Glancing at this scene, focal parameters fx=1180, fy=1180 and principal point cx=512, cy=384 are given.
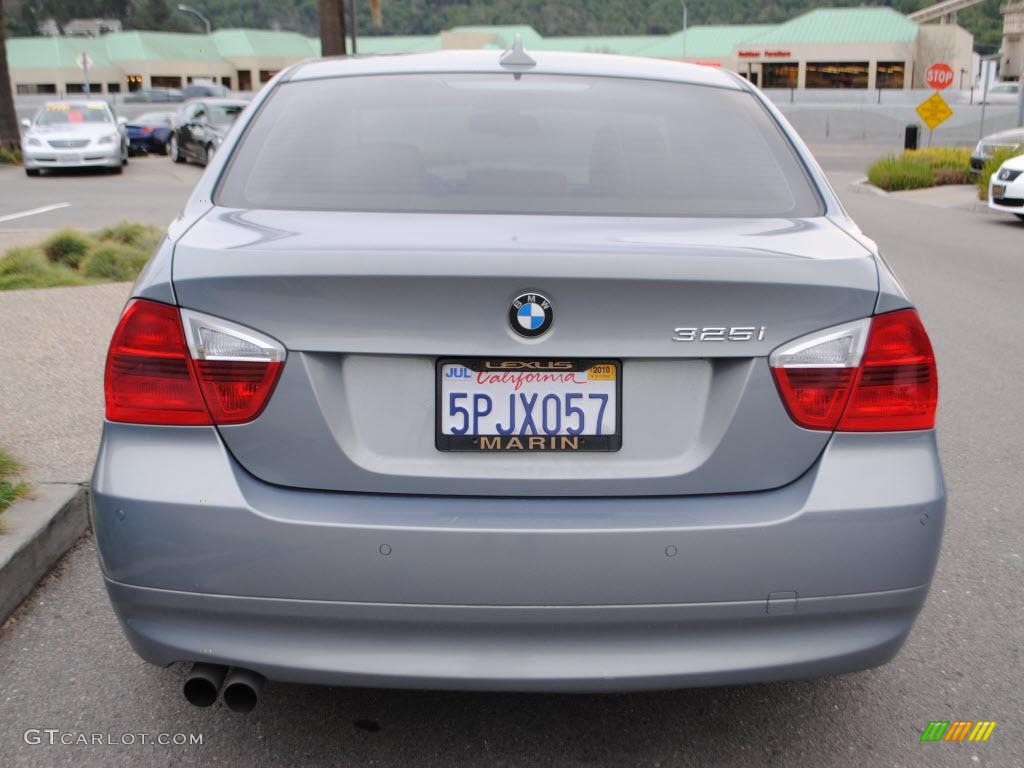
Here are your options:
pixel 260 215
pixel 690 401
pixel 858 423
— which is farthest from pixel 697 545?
pixel 260 215

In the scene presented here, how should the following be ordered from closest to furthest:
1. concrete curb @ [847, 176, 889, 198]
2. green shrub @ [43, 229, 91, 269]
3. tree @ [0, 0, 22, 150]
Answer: green shrub @ [43, 229, 91, 269] < concrete curb @ [847, 176, 889, 198] < tree @ [0, 0, 22, 150]

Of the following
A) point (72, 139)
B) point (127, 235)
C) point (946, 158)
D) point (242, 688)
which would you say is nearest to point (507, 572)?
point (242, 688)

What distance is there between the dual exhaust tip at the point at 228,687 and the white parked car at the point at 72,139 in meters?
26.3

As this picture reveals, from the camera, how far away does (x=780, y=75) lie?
80.5 metres

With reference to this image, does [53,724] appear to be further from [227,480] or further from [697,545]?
[697,545]

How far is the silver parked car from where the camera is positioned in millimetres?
2441

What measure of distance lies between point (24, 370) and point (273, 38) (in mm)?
111643

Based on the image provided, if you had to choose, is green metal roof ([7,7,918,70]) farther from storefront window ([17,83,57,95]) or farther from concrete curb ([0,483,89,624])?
concrete curb ([0,483,89,624])

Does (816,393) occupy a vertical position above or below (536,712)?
above

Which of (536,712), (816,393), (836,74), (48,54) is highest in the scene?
(816,393)

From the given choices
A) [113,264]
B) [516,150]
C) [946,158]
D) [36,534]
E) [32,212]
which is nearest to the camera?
[516,150]

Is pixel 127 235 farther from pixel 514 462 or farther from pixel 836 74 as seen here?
pixel 836 74

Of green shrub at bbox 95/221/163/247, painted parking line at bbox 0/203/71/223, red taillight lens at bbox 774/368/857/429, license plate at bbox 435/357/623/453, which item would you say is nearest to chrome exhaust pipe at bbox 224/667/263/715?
license plate at bbox 435/357/623/453

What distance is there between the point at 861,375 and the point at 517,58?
1657 mm
